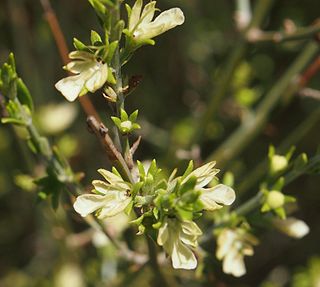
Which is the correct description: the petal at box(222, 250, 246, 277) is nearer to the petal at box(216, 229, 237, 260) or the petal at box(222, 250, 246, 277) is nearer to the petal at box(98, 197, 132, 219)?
the petal at box(216, 229, 237, 260)

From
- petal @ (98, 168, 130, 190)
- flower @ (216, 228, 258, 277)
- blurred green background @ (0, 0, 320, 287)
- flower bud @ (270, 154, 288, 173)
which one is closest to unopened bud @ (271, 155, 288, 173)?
flower bud @ (270, 154, 288, 173)

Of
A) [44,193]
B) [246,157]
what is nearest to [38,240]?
[246,157]

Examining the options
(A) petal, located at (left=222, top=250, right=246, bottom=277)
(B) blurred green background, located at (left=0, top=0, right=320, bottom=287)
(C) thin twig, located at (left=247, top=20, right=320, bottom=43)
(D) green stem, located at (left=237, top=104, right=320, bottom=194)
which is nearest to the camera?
(A) petal, located at (left=222, top=250, right=246, bottom=277)

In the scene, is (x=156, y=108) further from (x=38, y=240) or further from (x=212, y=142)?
(x=38, y=240)

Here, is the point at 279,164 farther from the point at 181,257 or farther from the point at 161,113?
the point at 161,113

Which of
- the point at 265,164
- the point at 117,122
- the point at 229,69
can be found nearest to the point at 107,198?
the point at 117,122

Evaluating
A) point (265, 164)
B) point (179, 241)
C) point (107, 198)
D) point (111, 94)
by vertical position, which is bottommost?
point (265, 164)
